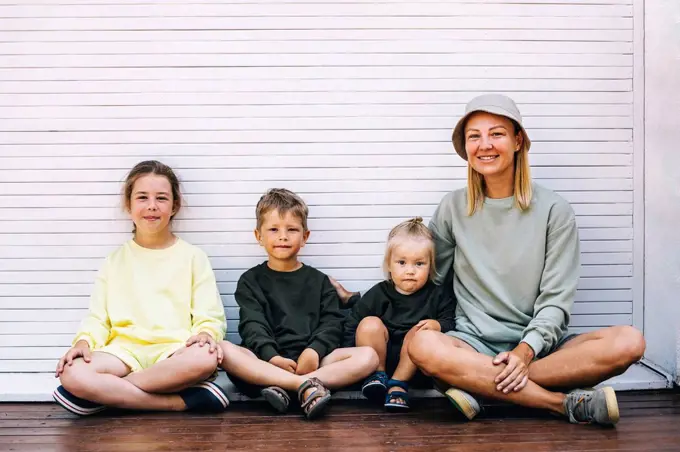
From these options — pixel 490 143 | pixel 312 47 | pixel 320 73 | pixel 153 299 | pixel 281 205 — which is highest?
pixel 312 47

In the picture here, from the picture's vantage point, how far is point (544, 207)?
3199 mm

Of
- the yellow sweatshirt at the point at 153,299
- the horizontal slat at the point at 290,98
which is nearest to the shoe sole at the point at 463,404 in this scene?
the yellow sweatshirt at the point at 153,299

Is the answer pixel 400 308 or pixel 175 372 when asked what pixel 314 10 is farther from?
pixel 175 372

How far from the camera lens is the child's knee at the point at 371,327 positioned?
3.21 metres

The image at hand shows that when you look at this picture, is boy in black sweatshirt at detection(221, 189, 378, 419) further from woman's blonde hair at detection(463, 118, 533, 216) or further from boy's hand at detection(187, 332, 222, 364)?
woman's blonde hair at detection(463, 118, 533, 216)

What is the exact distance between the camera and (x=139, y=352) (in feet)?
10.5

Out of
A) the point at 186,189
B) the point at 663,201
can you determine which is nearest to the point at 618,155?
the point at 663,201

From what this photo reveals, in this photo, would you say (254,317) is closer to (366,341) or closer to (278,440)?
(366,341)

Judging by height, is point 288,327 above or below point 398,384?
above

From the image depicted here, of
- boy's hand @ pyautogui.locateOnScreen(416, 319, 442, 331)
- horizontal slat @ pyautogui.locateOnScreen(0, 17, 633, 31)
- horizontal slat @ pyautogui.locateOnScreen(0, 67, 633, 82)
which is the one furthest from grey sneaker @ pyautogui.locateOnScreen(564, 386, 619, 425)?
horizontal slat @ pyautogui.locateOnScreen(0, 17, 633, 31)

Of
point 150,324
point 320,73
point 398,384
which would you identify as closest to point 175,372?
point 150,324

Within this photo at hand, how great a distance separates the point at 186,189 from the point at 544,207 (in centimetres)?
175

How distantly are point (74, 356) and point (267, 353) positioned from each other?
2.63 ft

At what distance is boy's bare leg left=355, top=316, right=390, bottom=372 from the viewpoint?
3207 millimetres
